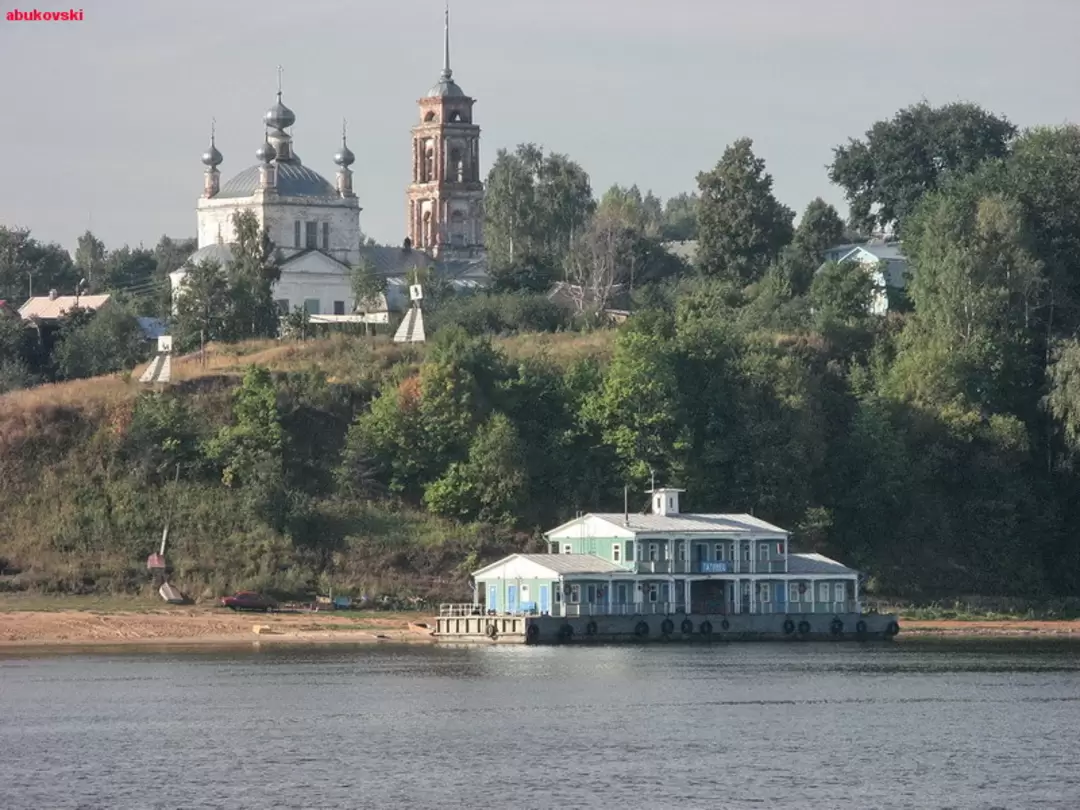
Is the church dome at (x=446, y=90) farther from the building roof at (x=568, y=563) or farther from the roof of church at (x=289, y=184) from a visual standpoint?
the building roof at (x=568, y=563)

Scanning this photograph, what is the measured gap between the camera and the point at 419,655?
89750mm

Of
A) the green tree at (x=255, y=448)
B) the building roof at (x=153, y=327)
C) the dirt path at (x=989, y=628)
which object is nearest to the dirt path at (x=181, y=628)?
the green tree at (x=255, y=448)

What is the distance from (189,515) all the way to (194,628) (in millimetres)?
11502

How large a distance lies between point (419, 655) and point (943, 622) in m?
27.1

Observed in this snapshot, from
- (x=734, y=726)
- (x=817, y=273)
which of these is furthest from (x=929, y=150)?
(x=734, y=726)

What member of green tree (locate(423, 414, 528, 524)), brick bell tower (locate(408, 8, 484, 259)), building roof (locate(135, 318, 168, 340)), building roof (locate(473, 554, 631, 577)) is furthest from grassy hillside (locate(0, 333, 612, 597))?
brick bell tower (locate(408, 8, 484, 259))

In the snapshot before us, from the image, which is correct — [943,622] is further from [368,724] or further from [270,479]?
[368,724]

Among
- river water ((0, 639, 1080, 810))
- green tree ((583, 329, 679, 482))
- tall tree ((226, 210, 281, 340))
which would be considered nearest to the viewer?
river water ((0, 639, 1080, 810))


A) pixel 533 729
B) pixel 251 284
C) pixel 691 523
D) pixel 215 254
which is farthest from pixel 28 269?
pixel 533 729

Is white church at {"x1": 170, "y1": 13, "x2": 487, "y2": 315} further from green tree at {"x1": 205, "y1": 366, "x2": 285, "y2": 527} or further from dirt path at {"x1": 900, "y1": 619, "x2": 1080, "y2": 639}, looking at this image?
dirt path at {"x1": 900, "y1": 619, "x2": 1080, "y2": 639}

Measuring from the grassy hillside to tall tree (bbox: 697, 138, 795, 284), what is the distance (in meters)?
36.3

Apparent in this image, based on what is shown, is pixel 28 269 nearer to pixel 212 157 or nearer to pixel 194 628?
pixel 212 157

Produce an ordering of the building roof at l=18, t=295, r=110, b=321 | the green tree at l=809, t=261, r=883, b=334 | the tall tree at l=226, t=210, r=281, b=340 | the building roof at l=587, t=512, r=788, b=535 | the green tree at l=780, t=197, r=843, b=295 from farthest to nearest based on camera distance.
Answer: the building roof at l=18, t=295, r=110, b=321
the green tree at l=780, t=197, r=843, b=295
the green tree at l=809, t=261, r=883, b=334
the tall tree at l=226, t=210, r=281, b=340
the building roof at l=587, t=512, r=788, b=535

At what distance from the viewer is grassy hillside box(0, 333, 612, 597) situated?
100 metres
